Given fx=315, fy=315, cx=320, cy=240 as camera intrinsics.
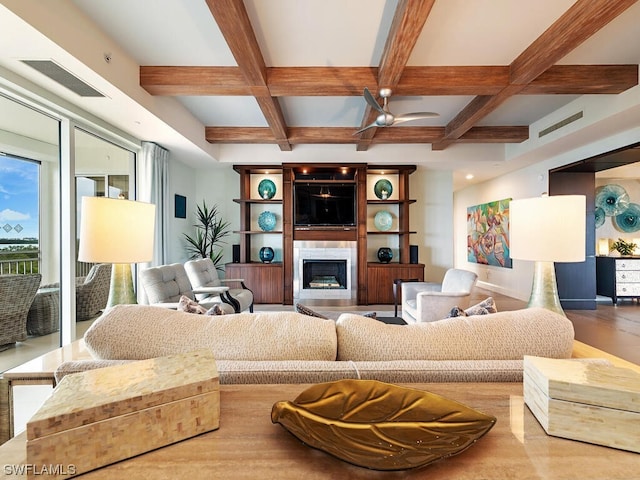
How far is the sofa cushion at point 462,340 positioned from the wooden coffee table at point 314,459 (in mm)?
308

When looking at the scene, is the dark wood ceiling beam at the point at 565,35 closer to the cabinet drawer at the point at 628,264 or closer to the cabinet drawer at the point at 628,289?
the cabinet drawer at the point at 628,264

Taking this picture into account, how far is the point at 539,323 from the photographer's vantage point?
106cm

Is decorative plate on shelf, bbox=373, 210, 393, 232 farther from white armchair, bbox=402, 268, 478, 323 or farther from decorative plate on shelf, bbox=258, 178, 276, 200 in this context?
white armchair, bbox=402, 268, 478, 323

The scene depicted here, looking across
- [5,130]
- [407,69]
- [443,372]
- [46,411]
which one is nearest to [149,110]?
[5,130]

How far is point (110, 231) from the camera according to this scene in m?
1.73

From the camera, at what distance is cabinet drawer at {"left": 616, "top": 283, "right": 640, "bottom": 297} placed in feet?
18.1

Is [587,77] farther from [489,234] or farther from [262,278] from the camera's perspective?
[262,278]

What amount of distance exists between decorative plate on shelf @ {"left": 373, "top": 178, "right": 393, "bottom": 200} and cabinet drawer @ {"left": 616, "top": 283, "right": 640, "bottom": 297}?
4298 millimetres

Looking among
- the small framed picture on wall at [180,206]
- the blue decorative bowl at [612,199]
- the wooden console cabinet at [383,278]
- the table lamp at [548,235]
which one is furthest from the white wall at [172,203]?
the blue decorative bowl at [612,199]

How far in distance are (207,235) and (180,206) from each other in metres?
0.77

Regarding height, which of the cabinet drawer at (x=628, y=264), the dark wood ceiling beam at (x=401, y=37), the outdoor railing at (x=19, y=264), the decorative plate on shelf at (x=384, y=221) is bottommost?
the cabinet drawer at (x=628, y=264)

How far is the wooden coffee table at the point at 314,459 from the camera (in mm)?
558

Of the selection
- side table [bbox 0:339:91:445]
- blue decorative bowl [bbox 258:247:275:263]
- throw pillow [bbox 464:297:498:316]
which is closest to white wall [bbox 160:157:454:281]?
blue decorative bowl [bbox 258:247:275:263]

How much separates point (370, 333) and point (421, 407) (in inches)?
13.8
